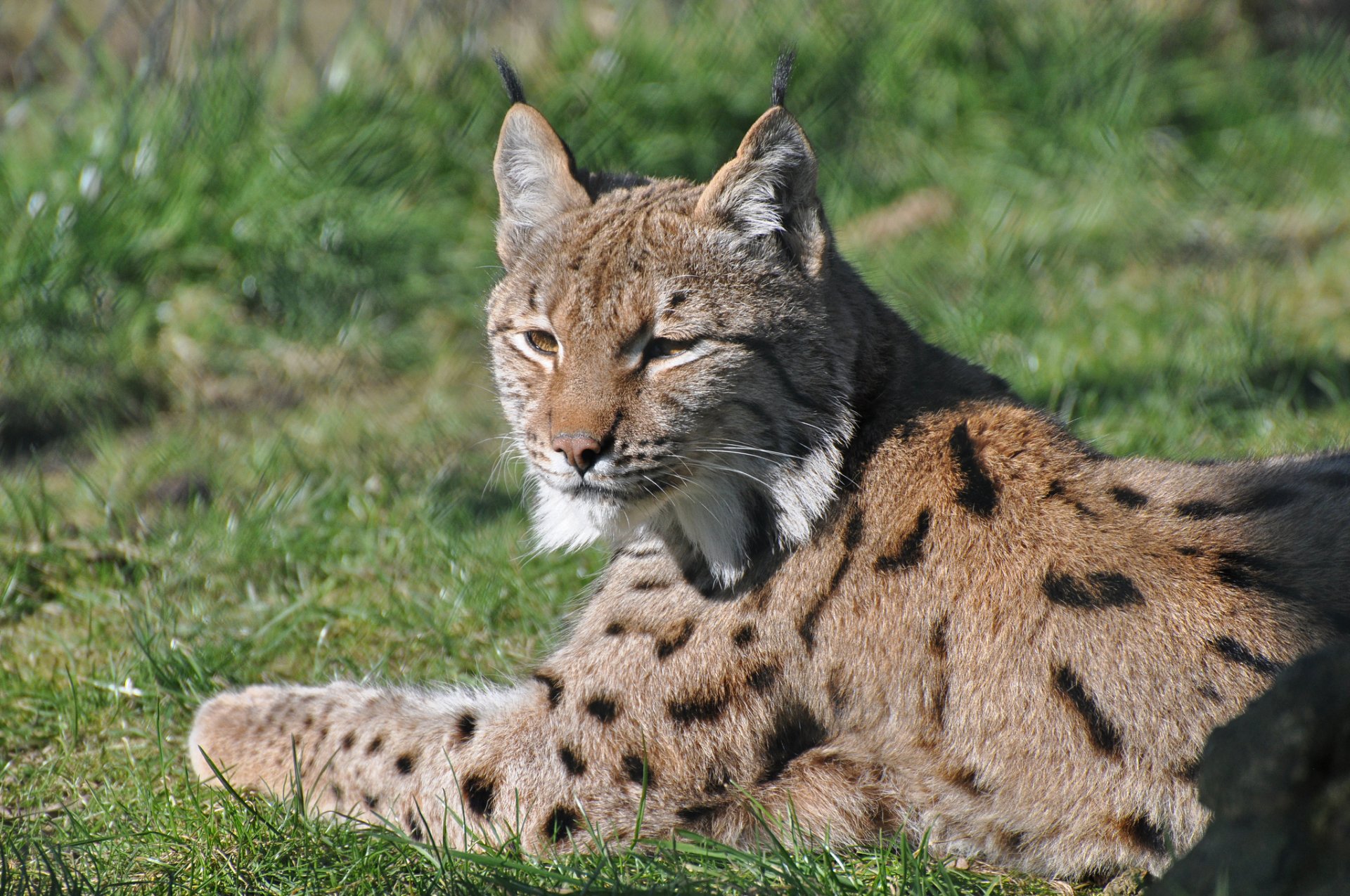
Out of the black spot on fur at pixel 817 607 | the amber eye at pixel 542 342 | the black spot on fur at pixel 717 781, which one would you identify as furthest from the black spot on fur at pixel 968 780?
the amber eye at pixel 542 342

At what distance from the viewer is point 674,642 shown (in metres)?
3.50

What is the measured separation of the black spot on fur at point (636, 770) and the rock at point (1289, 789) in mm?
1459

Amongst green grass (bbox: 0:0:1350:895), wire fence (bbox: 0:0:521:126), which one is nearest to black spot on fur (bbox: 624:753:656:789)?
green grass (bbox: 0:0:1350:895)

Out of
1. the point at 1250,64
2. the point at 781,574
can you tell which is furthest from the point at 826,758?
the point at 1250,64

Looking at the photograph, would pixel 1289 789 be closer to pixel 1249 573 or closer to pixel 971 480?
pixel 1249 573

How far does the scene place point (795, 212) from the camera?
3721 millimetres

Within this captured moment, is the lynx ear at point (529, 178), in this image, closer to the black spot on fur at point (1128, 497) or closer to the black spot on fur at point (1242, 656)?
the black spot on fur at point (1128, 497)

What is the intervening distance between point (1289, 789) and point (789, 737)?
4.75ft

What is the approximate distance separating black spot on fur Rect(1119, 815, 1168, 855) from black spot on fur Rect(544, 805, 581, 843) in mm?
1379

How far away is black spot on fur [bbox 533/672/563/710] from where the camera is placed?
358cm

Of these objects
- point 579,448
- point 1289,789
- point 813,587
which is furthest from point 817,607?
point 1289,789

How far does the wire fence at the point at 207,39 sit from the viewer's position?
7.71 metres

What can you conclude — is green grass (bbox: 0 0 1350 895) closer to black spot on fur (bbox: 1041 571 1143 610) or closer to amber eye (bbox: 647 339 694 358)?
black spot on fur (bbox: 1041 571 1143 610)

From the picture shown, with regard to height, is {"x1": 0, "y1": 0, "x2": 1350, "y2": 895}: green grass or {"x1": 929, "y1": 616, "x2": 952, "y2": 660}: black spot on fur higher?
{"x1": 929, "y1": 616, "x2": 952, "y2": 660}: black spot on fur
